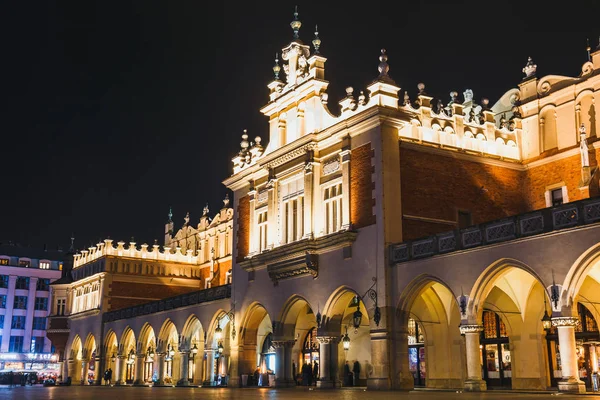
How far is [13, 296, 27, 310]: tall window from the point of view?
8781cm

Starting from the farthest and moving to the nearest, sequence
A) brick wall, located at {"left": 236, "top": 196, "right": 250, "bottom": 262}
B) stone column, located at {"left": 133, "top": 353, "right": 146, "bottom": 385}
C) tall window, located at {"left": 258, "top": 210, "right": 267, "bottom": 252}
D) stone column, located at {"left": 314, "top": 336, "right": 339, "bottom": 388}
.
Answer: stone column, located at {"left": 133, "top": 353, "right": 146, "bottom": 385}
brick wall, located at {"left": 236, "top": 196, "right": 250, "bottom": 262}
tall window, located at {"left": 258, "top": 210, "right": 267, "bottom": 252}
stone column, located at {"left": 314, "top": 336, "right": 339, "bottom": 388}

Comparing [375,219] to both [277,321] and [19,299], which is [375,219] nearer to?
[277,321]

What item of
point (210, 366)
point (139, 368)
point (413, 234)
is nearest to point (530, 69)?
point (413, 234)

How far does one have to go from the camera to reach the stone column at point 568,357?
22.1 meters

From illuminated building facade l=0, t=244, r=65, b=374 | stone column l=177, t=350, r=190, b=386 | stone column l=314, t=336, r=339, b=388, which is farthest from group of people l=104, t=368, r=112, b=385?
illuminated building facade l=0, t=244, r=65, b=374

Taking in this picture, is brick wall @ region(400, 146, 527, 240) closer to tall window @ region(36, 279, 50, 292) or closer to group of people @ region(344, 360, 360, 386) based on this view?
group of people @ region(344, 360, 360, 386)

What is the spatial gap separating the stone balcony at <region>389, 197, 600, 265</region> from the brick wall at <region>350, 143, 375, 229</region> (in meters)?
2.17

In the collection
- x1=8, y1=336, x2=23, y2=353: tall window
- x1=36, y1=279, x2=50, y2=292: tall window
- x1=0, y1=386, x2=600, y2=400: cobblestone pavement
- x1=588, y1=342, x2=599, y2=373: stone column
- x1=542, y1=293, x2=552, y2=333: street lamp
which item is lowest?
x1=0, y1=386, x2=600, y2=400: cobblestone pavement

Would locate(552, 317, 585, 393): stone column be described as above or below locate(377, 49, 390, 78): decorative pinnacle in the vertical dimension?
below

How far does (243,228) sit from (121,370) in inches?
694

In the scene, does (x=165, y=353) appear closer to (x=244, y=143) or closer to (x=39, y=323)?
(x=244, y=143)

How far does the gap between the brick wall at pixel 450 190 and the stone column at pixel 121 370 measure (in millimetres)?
28582

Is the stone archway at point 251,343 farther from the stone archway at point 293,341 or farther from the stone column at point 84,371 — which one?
the stone column at point 84,371

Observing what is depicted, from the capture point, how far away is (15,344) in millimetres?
86875
